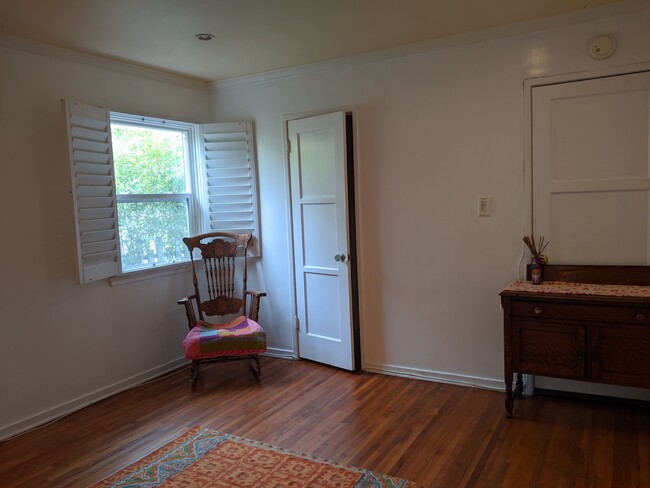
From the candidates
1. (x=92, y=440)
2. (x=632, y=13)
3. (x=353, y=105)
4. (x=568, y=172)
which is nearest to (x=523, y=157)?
(x=568, y=172)

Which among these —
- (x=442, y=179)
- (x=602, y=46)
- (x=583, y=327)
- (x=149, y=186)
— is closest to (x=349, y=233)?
(x=442, y=179)

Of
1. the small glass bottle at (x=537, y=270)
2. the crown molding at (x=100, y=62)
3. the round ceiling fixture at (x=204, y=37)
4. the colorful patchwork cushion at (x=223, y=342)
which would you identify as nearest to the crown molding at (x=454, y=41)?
the crown molding at (x=100, y=62)

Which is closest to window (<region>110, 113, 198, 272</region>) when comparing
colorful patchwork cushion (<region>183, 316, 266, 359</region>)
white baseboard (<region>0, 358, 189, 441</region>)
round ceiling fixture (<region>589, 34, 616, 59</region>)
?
colorful patchwork cushion (<region>183, 316, 266, 359</region>)

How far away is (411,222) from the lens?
11.8ft

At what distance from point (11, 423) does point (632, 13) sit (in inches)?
172

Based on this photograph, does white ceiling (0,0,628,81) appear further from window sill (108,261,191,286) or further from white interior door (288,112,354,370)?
window sill (108,261,191,286)

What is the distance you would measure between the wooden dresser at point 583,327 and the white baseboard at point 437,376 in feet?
1.08

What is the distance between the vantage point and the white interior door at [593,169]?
2898 mm

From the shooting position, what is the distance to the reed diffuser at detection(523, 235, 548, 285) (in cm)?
305

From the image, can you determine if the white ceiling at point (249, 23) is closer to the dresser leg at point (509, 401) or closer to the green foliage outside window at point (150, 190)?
the green foliage outside window at point (150, 190)

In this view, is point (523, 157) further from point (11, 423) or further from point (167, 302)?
point (11, 423)

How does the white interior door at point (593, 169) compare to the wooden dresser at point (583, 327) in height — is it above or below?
above

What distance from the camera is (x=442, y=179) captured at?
11.3 feet

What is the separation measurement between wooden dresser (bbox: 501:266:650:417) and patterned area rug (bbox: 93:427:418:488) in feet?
3.57
